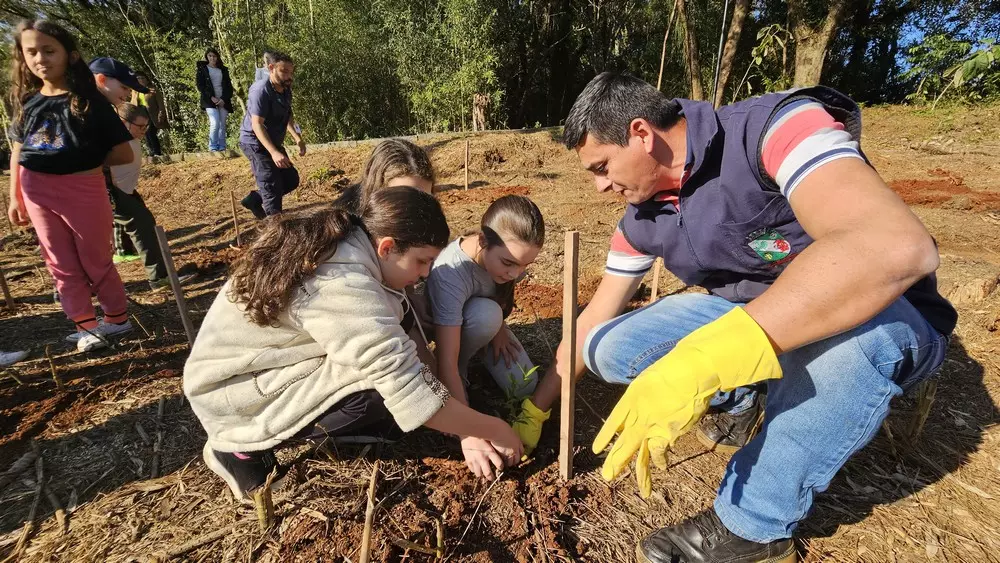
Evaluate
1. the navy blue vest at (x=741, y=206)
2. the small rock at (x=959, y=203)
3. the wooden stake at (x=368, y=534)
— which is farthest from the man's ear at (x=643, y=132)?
the small rock at (x=959, y=203)

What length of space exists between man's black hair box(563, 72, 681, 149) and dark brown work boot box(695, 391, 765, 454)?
51.6 inches

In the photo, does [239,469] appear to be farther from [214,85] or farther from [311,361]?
[214,85]

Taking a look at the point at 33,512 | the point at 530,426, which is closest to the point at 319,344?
the point at 530,426

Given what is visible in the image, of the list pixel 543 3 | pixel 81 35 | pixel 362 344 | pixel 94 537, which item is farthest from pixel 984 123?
pixel 81 35

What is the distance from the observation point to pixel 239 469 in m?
1.77

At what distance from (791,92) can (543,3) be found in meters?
12.7

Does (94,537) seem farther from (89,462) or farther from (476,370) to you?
(476,370)

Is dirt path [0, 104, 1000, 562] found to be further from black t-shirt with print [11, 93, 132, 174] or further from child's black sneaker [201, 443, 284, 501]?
black t-shirt with print [11, 93, 132, 174]

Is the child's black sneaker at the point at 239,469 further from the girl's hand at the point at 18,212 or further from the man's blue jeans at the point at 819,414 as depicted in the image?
the girl's hand at the point at 18,212

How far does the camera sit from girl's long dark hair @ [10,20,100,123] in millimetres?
2592

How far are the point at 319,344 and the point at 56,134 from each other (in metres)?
2.44

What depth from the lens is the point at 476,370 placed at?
272cm

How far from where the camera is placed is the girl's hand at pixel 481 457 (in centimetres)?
183

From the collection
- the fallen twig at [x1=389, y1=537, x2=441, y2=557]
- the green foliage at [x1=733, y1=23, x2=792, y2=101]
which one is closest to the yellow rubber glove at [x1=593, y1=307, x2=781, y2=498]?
the fallen twig at [x1=389, y1=537, x2=441, y2=557]
